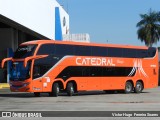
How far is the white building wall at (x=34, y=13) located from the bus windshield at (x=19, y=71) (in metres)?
7.19

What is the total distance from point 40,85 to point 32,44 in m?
2.50

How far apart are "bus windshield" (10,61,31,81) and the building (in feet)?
24.0

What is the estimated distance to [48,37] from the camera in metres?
56.7

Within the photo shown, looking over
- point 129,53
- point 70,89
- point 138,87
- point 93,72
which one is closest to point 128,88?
point 138,87

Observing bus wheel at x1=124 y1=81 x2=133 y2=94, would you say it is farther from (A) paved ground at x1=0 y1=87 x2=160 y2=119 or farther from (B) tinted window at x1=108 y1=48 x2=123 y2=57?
(A) paved ground at x1=0 y1=87 x2=160 y2=119

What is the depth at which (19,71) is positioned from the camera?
92.9ft

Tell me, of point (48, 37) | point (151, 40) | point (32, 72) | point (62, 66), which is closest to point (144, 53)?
point (62, 66)

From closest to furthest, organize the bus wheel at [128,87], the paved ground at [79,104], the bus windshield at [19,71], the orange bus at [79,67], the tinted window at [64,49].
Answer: the paved ground at [79,104] < the bus windshield at [19,71] < the orange bus at [79,67] < the tinted window at [64,49] < the bus wheel at [128,87]

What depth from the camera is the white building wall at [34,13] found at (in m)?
37.5

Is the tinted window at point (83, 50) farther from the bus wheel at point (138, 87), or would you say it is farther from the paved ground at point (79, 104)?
the bus wheel at point (138, 87)

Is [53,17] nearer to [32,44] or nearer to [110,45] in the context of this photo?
[110,45]

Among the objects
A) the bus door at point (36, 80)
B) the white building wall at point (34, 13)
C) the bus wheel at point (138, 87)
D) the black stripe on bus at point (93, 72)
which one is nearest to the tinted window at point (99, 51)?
the black stripe on bus at point (93, 72)

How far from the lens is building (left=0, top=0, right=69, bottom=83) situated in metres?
38.9

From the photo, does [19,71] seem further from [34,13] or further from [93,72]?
[34,13]
